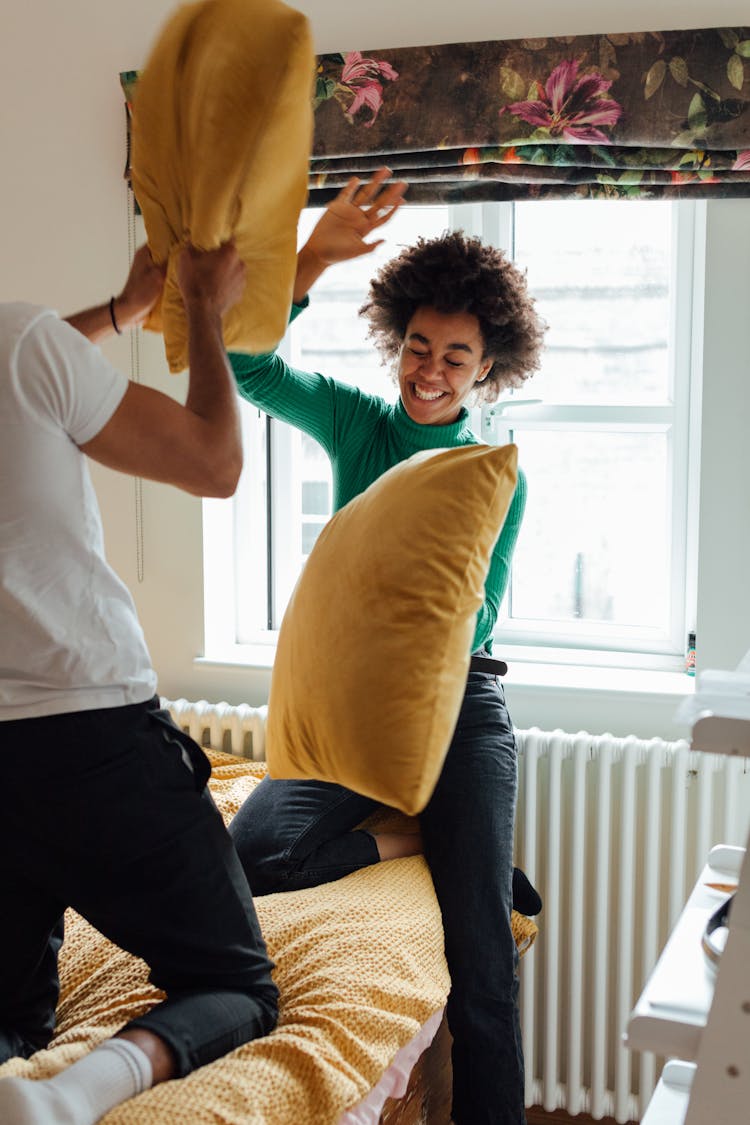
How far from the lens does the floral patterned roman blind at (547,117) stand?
2.05m

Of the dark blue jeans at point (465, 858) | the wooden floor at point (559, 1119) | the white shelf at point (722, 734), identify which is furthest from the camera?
the wooden floor at point (559, 1119)

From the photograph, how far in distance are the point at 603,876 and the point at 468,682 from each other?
0.52m

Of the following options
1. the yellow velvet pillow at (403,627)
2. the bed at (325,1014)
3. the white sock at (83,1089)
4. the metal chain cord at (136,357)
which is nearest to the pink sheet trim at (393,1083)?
the bed at (325,1014)

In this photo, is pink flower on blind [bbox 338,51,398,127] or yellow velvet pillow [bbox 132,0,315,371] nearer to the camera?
yellow velvet pillow [bbox 132,0,315,371]

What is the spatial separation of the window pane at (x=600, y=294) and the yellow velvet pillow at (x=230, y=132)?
3.84ft

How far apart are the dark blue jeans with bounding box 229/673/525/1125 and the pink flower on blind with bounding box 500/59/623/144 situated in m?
1.05

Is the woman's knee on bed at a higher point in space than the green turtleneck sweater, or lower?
lower

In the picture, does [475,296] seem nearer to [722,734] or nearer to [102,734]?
[102,734]

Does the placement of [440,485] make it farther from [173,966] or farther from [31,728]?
[173,966]

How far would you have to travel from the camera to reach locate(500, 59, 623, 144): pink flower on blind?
6.88ft

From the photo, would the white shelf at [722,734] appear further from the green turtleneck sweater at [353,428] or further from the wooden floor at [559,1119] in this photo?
the wooden floor at [559,1119]

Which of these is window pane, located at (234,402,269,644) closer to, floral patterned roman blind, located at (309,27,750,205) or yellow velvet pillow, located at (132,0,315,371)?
floral patterned roman blind, located at (309,27,750,205)

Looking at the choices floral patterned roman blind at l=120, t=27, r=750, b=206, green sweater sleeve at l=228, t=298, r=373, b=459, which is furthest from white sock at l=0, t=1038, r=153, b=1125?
floral patterned roman blind at l=120, t=27, r=750, b=206

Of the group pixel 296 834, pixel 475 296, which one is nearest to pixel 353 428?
pixel 475 296
